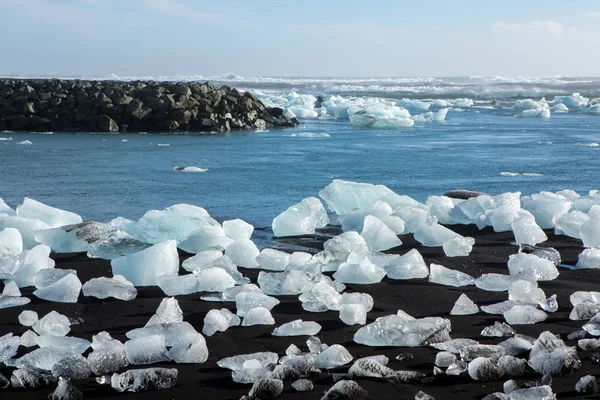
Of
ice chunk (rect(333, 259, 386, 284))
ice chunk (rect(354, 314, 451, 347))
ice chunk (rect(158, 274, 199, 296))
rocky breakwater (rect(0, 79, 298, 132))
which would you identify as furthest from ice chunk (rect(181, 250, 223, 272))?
rocky breakwater (rect(0, 79, 298, 132))

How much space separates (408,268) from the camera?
4.04 metres

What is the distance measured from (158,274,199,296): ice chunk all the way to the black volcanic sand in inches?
1.8

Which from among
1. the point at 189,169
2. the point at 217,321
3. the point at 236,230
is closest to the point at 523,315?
the point at 217,321

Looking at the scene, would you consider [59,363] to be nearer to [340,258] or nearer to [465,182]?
[340,258]

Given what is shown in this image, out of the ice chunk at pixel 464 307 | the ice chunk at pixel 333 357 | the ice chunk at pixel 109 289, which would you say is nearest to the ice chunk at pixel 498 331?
the ice chunk at pixel 464 307

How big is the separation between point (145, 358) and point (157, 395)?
0.33m

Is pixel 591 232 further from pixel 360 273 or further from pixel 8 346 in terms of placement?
pixel 8 346

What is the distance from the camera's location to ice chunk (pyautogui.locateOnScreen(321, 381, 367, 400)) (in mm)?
2469

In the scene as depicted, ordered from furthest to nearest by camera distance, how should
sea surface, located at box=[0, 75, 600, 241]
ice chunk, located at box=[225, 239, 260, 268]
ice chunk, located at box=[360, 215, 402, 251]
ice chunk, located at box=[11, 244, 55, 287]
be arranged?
sea surface, located at box=[0, 75, 600, 241] → ice chunk, located at box=[360, 215, 402, 251] → ice chunk, located at box=[225, 239, 260, 268] → ice chunk, located at box=[11, 244, 55, 287]

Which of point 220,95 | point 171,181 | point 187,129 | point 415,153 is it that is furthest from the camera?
point 220,95

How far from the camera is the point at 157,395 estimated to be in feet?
8.34

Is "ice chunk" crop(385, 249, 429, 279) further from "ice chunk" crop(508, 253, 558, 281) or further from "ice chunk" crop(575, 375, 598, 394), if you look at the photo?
"ice chunk" crop(575, 375, 598, 394)

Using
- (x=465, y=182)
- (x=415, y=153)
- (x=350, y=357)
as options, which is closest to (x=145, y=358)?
(x=350, y=357)

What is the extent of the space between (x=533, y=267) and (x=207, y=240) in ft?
6.42
